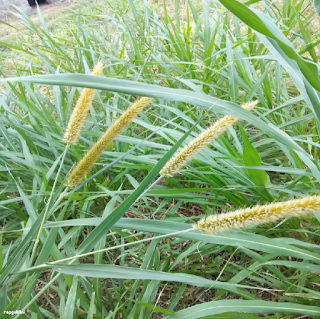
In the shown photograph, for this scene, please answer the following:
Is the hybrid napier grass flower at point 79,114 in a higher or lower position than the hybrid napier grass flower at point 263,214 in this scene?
higher

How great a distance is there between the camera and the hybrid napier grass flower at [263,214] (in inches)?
20.0

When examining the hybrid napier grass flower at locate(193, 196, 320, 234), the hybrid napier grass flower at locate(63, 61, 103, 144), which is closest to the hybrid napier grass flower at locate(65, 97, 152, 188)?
the hybrid napier grass flower at locate(63, 61, 103, 144)

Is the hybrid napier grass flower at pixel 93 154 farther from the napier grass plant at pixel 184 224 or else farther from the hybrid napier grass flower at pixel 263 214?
the hybrid napier grass flower at pixel 263 214

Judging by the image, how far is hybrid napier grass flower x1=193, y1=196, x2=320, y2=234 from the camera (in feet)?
1.67

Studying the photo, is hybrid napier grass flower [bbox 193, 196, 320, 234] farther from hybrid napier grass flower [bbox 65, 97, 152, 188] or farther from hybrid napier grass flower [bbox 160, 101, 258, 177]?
hybrid napier grass flower [bbox 65, 97, 152, 188]

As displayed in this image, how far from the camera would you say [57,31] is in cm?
373

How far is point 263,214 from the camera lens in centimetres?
54

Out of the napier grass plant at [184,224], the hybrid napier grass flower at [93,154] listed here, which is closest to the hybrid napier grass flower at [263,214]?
the napier grass plant at [184,224]

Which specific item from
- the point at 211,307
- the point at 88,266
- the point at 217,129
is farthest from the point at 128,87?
the point at 211,307

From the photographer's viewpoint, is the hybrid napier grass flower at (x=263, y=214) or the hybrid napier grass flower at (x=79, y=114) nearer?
the hybrid napier grass flower at (x=263, y=214)

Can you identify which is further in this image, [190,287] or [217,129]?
[190,287]

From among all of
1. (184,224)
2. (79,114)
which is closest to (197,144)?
(184,224)

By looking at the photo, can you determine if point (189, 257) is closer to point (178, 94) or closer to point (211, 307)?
point (211, 307)

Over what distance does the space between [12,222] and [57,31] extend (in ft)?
11.4
